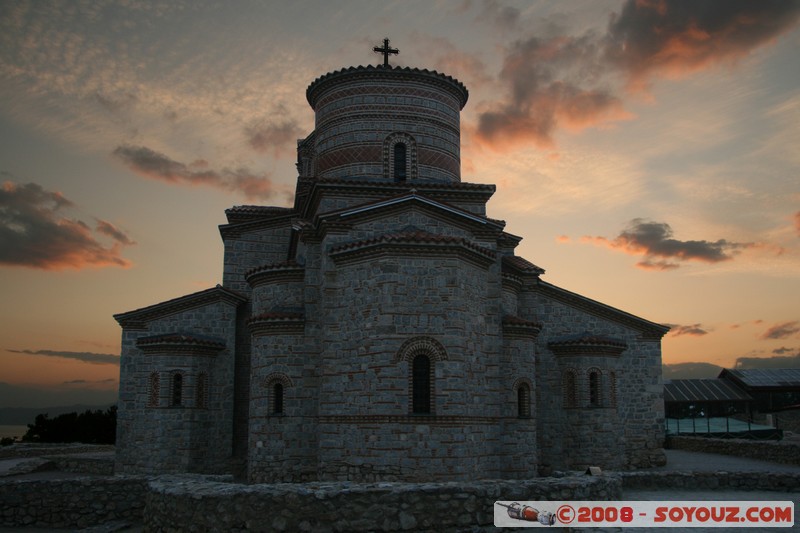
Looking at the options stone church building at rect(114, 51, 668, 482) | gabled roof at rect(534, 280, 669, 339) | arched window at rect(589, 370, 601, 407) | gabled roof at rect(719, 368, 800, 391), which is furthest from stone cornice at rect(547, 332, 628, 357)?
gabled roof at rect(719, 368, 800, 391)

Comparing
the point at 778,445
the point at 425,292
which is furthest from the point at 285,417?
the point at 778,445

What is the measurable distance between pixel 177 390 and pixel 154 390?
584 millimetres

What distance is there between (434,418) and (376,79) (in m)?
9.89

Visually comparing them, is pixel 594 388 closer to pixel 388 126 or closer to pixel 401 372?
pixel 401 372

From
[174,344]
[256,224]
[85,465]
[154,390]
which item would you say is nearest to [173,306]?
[174,344]

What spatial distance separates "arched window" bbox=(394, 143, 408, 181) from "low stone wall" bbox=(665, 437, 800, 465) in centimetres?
1199

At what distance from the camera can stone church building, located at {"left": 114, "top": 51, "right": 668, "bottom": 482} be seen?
13.4 m

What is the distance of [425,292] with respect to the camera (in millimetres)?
13539

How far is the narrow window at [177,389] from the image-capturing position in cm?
1727

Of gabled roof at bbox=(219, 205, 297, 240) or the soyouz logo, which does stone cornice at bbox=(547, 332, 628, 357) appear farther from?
gabled roof at bbox=(219, 205, 297, 240)

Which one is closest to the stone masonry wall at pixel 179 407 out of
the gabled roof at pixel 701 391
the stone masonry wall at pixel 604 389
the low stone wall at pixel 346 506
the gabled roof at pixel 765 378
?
the stone masonry wall at pixel 604 389

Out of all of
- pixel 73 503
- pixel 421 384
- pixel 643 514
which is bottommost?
pixel 73 503

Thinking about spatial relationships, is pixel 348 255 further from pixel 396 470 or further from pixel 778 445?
pixel 778 445

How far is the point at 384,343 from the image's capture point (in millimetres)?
13328
